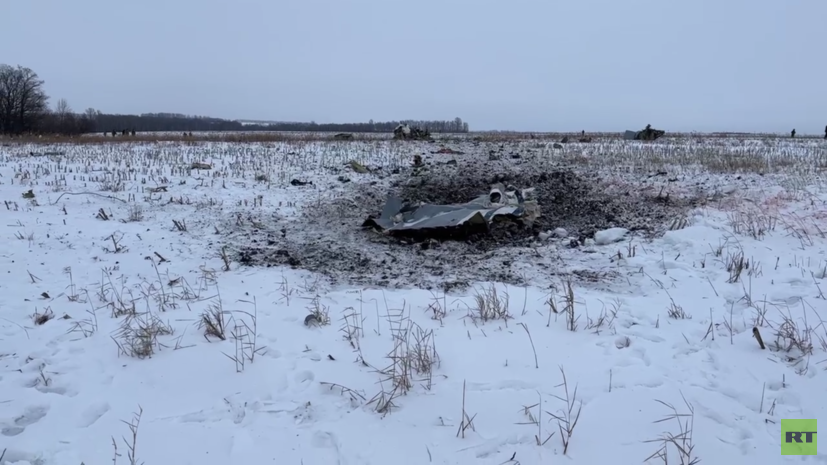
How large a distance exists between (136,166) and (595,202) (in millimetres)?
11596

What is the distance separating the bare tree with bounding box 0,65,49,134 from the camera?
53097mm

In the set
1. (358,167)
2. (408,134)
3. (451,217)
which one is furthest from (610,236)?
(408,134)

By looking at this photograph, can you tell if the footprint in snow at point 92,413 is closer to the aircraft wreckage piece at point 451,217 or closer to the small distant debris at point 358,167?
the aircraft wreckage piece at point 451,217

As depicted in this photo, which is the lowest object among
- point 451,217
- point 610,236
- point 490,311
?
point 490,311

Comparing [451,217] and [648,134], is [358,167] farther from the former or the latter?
[648,134]

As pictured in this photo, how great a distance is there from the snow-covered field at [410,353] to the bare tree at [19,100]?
63.5m

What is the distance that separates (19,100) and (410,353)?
71.8 meters

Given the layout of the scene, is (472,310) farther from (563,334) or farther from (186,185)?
(186,185)

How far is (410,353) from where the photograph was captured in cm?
361

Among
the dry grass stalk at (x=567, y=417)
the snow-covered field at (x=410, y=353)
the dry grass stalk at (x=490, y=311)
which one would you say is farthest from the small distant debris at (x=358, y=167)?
the dry grass stalk at (x=567, y=417)

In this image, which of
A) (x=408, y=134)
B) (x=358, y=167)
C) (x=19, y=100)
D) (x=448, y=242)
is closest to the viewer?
(x=448, y=242)

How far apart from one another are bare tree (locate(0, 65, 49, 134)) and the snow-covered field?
63.5m

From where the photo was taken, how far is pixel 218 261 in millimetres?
6012

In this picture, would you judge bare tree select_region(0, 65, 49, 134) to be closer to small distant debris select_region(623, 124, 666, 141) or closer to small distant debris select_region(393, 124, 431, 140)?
small distant debris select_region(393, 124, 431, 140)
